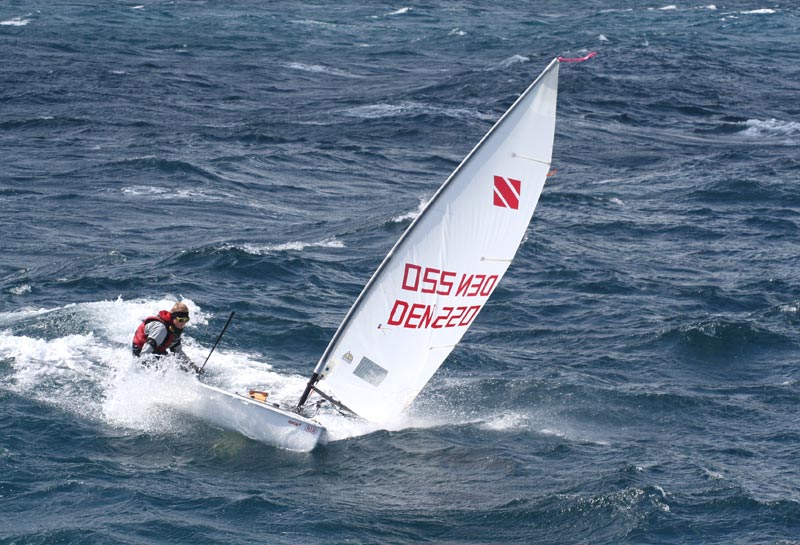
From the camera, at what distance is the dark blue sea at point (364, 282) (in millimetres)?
20562

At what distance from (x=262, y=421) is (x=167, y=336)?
8.89 ft

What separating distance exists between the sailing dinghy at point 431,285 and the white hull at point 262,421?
3 centimetres

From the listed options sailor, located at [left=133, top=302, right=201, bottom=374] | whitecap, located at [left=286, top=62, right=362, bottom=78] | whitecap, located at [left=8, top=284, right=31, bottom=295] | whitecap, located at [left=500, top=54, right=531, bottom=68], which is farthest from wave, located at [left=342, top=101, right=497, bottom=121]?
sailor, located at [left=133, top=302, right=201, bottom=374]

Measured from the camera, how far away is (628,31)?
83750mm

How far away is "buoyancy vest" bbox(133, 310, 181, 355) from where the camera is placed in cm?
2309

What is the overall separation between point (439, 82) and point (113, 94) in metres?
17.6

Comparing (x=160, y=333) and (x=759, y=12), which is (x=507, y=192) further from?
(x=759, y=12)

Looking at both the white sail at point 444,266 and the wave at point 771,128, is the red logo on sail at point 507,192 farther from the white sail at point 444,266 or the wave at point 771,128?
the wave at point 771,128

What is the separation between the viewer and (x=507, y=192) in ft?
69.5

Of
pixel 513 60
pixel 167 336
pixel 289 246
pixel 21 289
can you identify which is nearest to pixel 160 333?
pixel 167 336

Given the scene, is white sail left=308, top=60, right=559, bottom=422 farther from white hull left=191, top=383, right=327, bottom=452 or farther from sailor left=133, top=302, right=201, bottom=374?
sailor left=133, top=302, right=201, bottom=374

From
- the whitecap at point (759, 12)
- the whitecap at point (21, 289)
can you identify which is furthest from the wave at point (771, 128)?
the whitecap at point (759, 12)

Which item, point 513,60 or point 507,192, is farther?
point 513,60

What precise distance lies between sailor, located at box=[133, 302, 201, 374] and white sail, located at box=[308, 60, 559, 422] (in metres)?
3.14
